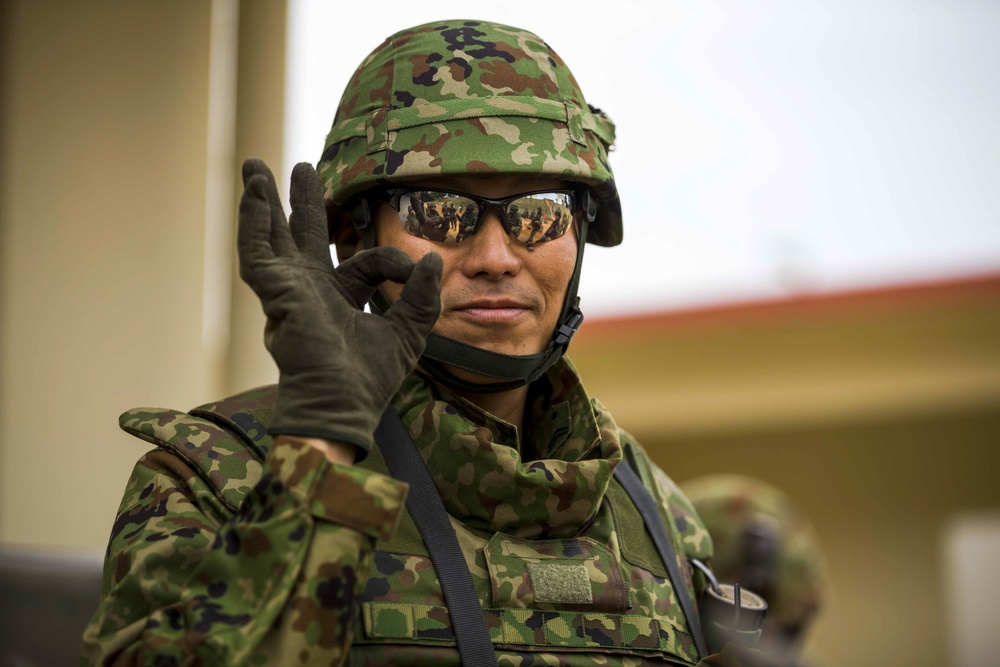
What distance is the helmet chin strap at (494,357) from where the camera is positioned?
2.24 m

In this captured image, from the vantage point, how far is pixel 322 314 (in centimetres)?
180

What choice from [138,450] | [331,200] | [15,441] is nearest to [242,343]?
[138,450]

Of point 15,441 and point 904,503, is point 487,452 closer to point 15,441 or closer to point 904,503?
point 15,441

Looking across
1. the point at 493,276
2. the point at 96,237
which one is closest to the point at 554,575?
the point at 493,276

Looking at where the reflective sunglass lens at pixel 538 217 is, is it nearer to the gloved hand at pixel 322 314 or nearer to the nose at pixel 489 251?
the nose at pixel 489 251

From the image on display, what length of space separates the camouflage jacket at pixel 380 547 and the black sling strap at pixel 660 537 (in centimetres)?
2

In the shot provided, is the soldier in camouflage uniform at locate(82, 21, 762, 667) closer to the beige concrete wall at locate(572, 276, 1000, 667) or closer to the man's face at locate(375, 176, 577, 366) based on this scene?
the man's face at locate(375, 176, 577, 366)

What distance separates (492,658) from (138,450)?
6.95 ft

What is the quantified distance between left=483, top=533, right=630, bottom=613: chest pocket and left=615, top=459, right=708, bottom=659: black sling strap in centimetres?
19

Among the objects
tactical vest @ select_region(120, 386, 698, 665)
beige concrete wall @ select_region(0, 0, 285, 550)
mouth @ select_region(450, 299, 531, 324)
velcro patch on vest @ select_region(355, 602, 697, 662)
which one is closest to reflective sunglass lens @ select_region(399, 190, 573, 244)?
mouth @ select_region(450, 299, 531, 324)

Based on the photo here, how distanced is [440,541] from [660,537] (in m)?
0.61

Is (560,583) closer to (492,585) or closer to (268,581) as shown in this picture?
(492,585)

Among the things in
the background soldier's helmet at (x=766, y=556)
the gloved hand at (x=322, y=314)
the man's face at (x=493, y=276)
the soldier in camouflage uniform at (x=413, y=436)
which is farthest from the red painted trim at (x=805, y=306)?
the gloved hand at (x=322, y=314)

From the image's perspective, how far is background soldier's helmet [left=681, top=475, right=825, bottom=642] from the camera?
402 centimetres
